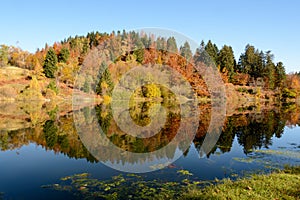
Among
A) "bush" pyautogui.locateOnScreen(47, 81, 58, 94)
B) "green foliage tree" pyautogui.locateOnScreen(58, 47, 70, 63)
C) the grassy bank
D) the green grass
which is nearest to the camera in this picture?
the green grass

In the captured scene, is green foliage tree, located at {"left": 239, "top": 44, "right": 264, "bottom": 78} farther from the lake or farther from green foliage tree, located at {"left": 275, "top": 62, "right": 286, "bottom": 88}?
the lake

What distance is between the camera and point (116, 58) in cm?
5384

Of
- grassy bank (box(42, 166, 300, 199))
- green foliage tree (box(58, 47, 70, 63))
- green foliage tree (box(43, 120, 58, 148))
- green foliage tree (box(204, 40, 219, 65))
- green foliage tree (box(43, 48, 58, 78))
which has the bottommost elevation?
grassy bank (box(42, 166, 300, 199))

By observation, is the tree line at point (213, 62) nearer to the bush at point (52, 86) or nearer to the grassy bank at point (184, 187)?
the bush at point (52, 86)

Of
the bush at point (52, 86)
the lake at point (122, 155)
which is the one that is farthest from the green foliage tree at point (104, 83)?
the lake at point (122, 155)

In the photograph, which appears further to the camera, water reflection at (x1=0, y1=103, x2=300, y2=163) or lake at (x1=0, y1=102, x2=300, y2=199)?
water reflection at (x1=0, y1=103, x2=300, y2=163)

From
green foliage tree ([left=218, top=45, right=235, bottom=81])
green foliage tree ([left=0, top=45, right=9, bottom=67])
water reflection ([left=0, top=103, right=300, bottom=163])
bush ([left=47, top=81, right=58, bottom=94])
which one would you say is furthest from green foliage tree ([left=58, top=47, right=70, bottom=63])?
water reflection ([left=0, top=103, right=300, bottom=163])

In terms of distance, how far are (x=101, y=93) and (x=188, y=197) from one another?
166 feet

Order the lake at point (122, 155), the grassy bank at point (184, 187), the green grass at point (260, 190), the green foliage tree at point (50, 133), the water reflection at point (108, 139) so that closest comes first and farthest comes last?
the green grass at point (260, 190), the grassy bank at point (184, 187), the lake at point (122, 155), the water reflection at point (108, 139), the green foliage tree at point (50, 133)

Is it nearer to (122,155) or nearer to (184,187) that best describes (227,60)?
(122,155)

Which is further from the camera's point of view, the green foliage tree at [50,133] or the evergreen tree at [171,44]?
the evergreen tree at [171,44]

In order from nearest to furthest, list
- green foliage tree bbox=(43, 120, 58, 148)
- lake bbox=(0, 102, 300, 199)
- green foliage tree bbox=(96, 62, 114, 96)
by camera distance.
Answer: lake bbox=(0, 102, 300, 199)
green foliage tree bbox=(43, 120, 58, 148)
green foliage tree bbox=(96, 62, 114, 96)

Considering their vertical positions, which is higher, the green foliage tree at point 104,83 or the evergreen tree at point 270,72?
the evergreen tree at point 270,72

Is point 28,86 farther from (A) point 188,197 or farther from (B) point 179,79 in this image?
(A) point 188,197
